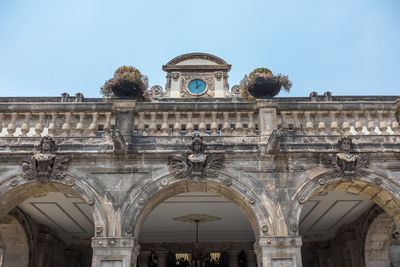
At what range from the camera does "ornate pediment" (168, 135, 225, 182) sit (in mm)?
7508

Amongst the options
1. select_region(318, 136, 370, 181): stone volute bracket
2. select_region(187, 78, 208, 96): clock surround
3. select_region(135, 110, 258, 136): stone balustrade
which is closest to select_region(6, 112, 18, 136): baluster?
select_region(135, 110, 258, 136): stone balustrade

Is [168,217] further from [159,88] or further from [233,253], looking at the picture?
[159,88]

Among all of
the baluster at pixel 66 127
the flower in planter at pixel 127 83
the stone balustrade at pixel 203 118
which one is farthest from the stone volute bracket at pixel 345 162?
the baluster at pixel 66 127

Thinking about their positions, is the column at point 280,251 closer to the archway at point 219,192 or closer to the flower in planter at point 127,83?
the archway at point 219,192

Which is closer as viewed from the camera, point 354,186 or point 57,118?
point 354,186

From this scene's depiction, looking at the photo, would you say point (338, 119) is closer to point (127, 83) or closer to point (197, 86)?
point (127, 83)

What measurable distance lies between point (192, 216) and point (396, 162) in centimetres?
525

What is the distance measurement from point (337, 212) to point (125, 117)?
20.3 ft

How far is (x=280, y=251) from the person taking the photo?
6895 millimetres

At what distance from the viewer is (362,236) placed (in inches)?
420

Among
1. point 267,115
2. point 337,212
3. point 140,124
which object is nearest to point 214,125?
point 267,115

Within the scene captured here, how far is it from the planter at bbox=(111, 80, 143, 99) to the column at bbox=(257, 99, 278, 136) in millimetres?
2542

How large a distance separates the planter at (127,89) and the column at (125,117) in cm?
21

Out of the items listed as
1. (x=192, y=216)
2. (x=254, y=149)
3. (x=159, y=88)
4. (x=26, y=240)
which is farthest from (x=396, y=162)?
(x=159, y=88)
